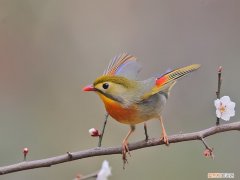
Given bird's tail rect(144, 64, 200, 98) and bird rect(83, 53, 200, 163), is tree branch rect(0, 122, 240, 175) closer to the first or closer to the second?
bird rect(83, 53, 200, 163)

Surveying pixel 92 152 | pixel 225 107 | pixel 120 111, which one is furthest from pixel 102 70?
pixel 92 152

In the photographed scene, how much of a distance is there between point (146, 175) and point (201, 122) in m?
0.80

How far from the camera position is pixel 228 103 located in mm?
2816

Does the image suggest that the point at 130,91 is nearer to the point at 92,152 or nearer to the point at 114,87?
the point at 114,87

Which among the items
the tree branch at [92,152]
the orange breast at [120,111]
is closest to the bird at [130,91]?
the orange breast at [120,111]

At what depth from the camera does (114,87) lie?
9.34 feet

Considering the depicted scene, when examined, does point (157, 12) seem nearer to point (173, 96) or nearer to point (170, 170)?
point (173, 96)

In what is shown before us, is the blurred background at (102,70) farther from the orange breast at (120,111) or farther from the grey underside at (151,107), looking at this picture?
the orange breast at (120,111)

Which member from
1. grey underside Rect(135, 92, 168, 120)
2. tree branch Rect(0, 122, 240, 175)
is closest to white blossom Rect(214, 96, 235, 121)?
tree branch Rect(0, 122, 240, 175)

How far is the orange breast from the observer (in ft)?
9.48

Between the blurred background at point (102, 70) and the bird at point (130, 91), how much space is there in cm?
181

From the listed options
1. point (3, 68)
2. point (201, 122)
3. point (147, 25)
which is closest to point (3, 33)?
point (3, 68)

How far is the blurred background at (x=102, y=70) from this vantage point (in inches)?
196

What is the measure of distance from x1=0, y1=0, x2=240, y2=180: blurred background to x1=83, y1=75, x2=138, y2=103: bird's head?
1953mm
